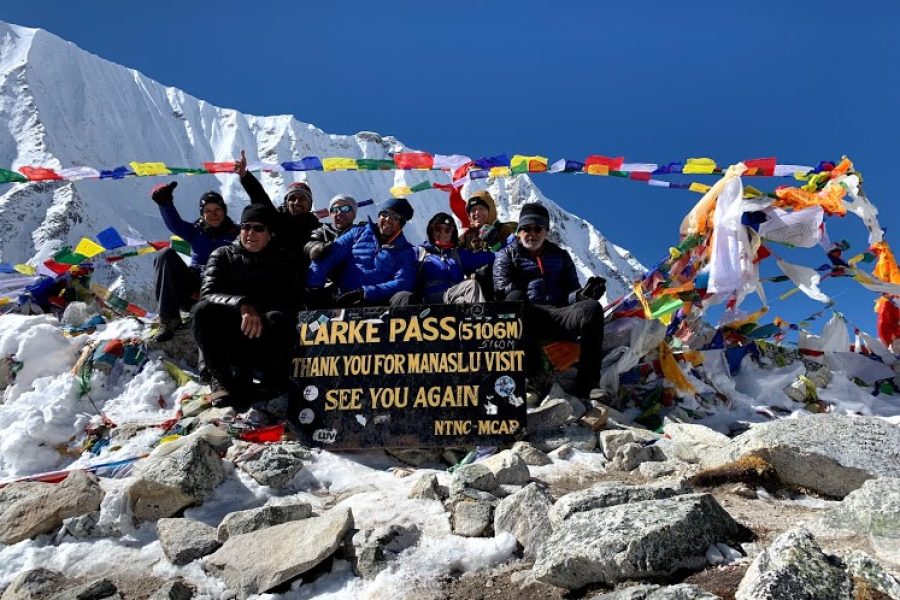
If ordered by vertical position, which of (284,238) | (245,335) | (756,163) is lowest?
(245,335)

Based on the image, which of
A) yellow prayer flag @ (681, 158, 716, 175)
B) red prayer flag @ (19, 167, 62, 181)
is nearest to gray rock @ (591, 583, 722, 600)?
yellow prayer flag @ (681, 158, 716, 175)

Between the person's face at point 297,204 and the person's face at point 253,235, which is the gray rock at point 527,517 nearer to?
the person's face at point 253,235

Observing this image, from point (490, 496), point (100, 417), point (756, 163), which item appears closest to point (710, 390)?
point (756, 163)

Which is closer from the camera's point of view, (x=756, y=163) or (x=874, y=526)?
(x=874, y=526)

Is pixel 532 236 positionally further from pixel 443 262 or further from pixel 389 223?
pixel 389 223

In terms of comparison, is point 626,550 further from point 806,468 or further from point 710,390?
point 710,390

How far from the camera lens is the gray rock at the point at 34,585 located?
2.45m

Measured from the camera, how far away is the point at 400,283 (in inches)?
197

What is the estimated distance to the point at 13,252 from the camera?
82.3 meters

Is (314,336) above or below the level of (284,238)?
below

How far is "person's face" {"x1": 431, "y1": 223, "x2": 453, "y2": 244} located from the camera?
539cm

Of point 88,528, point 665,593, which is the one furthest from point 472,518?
point 88,528

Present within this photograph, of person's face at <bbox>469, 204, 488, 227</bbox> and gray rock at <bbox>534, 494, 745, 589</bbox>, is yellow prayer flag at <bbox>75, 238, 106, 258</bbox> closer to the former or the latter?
person's face at <bbox>469, 204, 488, 227</bbox>

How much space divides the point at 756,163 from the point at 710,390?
7.65ft
